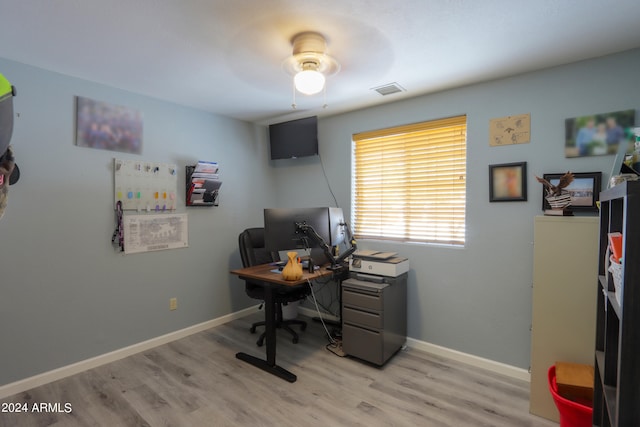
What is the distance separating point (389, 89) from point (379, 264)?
59.9 inches

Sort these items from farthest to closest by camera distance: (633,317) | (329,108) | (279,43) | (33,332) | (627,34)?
(329,108), (33,332), (279,43), (627,34), (633,317)

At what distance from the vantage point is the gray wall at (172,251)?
85.2 inches

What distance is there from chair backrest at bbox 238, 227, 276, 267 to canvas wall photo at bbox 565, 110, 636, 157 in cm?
272

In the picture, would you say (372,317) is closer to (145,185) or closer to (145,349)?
(145,349)

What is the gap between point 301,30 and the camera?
177 cm

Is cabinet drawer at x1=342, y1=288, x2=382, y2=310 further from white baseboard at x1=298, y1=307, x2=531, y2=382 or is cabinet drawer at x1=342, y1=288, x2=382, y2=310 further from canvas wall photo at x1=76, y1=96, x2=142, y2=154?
canvas wall photo at x1=76, y1=96, x2=142, y2=154

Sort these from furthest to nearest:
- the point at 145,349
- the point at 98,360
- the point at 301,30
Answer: the point at 145,349, the point at 98,360, the point at 301,30

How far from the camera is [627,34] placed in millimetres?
1782

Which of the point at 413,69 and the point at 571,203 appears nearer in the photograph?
the point at 571,203

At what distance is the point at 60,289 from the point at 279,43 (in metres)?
2.44

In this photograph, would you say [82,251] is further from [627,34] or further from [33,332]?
[627,34]

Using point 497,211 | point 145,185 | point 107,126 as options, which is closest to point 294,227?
point 145,185

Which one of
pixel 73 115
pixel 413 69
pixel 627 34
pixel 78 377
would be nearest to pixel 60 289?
pixel 78 377

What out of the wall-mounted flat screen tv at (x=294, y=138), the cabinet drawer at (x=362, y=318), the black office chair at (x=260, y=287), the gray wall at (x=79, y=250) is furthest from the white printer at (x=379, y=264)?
the gray wall at (x=79, y=250)
